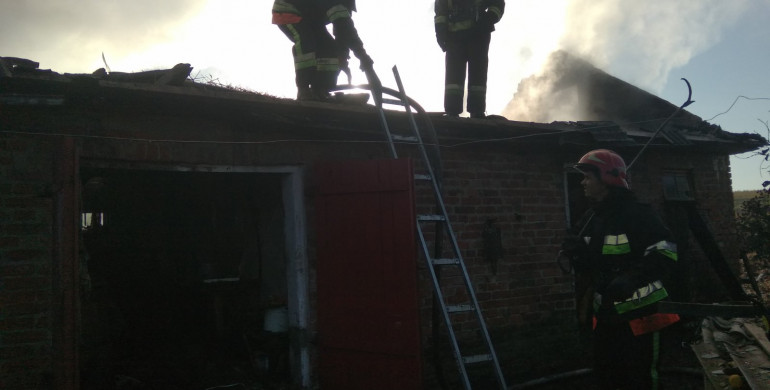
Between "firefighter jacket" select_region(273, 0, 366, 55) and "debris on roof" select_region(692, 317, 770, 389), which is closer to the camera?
"debris on roof" select_region(692, 317, 770, 389)

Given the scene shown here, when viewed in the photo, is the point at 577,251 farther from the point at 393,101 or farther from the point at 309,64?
the point at 309,64

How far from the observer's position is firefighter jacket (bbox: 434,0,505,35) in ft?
21.5

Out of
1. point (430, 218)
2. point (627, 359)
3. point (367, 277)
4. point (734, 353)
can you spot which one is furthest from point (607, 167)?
point (734, 353)

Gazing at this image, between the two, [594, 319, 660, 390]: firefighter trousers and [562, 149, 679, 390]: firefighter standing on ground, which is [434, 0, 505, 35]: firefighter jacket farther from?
[594, 319, 660, 390]: firefighter trousers

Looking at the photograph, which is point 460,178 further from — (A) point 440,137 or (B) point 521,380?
(B) point 521,380

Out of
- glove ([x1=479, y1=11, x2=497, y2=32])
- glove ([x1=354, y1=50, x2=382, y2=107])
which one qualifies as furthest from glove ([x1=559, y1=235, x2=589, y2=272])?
glove ([x1=479, y1=11, x2=497, y2=32])

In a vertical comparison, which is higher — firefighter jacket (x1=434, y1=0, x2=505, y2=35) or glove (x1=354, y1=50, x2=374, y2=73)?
firefighter jacket (x1=434, y1=0, x2=505, y2=35)

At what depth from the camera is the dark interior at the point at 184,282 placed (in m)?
6.01

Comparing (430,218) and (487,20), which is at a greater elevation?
(487,20)

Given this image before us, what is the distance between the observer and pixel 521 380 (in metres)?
6.03

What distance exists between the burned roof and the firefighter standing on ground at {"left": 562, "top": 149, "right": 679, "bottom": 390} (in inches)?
74.1

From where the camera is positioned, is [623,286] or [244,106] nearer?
[623,286]

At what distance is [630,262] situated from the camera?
11.7 ft

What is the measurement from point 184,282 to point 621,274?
21.6 ft
